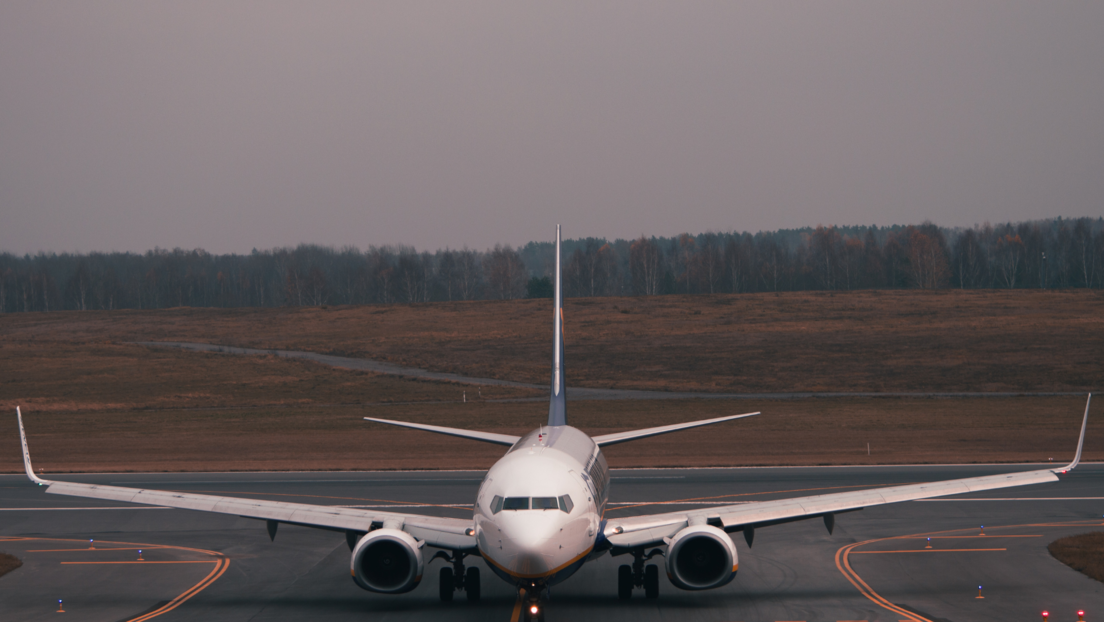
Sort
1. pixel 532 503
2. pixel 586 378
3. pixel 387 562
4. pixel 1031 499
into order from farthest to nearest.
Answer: pixel 586 378 → pixel 1031 499 → pixel 387 562 → pixel 532 503

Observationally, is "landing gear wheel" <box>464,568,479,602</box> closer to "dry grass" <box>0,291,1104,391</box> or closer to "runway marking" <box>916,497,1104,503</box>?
"runway marking" <box>916,497,1104,503</box>

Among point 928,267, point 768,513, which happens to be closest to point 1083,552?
point 768,513

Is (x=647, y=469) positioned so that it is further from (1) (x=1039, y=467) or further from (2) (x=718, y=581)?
(2) (x=718, y=581)

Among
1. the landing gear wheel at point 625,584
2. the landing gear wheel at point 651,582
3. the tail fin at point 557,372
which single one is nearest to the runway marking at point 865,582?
the landing gear wheel at point 651,582

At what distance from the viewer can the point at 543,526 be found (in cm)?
1688

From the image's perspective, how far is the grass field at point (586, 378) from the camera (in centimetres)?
5209

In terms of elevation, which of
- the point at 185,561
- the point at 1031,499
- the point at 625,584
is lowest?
the point at 1031,499

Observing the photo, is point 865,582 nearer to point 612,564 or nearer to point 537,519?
point 612,564

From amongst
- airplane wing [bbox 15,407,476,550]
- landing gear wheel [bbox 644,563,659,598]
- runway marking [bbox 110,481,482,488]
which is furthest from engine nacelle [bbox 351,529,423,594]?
runway marking [bbox 110,481,482,488]

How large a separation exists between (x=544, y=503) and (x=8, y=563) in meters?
18.0

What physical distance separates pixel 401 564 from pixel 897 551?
15.0 metres

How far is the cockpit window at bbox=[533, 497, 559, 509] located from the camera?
56.6 feet

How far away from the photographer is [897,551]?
26.1 m

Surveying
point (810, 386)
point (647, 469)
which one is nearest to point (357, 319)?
point (810, 386)
